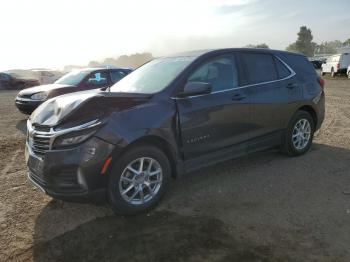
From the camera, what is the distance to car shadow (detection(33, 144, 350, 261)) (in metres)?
3.37

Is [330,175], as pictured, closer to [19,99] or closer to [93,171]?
[93,171]

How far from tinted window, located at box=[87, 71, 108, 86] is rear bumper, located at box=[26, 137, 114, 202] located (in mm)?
6843

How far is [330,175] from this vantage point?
17.5ft

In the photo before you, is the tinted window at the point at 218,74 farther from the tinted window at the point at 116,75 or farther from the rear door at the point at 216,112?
the tinted window at the point at 116,75

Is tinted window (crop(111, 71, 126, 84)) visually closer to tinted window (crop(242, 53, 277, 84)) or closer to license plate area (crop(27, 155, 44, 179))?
tinted window (crop(242, 53, 277, 84))

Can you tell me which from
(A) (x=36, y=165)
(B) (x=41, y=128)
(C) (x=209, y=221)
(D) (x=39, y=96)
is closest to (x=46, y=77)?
(D) (x=39, y=96)

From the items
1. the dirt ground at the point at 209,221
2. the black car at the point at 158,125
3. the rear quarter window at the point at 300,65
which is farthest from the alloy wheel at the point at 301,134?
the rear quarter window at the point at 300,65

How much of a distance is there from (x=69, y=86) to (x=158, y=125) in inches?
252

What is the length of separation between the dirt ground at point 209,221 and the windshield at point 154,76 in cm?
140

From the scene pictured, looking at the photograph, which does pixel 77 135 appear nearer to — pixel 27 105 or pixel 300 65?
pixel 300 65

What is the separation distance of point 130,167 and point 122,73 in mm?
7414

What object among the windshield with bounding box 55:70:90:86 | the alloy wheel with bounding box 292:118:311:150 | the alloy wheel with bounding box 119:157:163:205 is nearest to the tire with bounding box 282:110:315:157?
the alloy wheel with bounding box 292:118:311:150

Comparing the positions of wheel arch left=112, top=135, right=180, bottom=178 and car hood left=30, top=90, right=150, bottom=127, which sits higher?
car hood left=30, top=90, right=150, bottom=127

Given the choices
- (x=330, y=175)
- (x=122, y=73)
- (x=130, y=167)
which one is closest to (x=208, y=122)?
(x=130, y=167)
